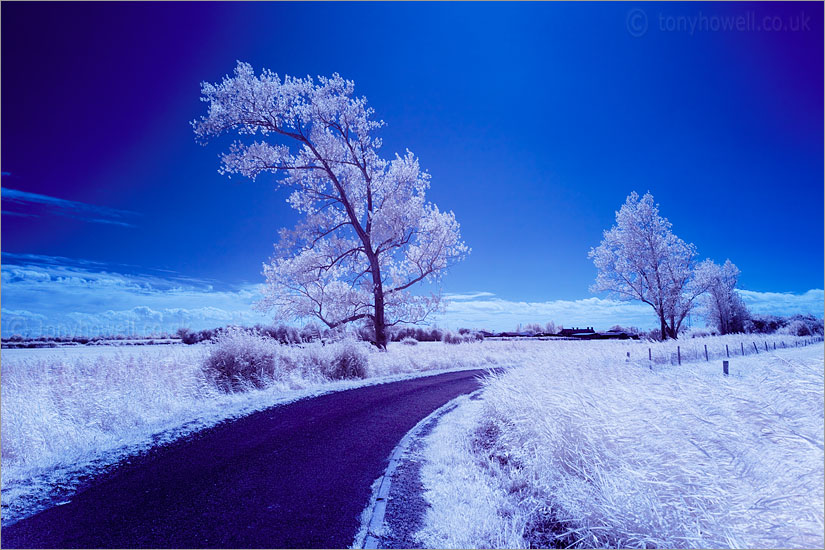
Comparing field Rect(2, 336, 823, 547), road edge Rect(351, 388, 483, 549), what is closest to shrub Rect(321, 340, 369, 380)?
field Rect(2, 336, 823, 547)

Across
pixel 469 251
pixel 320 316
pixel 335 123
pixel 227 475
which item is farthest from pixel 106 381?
pixel 469 251

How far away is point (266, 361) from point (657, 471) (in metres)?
13.0

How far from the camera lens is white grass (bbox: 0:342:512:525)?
→ 19.1ft

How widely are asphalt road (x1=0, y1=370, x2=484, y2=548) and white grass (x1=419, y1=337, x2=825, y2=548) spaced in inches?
46.9

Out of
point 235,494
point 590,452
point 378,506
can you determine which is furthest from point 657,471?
point 235,494

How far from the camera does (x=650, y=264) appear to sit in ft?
108

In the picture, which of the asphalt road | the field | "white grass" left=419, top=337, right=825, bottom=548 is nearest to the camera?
"white grass" left=419, top=337, right=825, bottom=548

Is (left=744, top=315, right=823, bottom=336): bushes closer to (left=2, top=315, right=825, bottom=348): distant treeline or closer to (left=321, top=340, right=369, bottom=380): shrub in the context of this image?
(left=2, top=315, right=825, bottom=348): distant treeline

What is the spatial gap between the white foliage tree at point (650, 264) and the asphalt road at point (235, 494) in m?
30.2

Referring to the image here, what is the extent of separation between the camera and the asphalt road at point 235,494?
4.01 meters

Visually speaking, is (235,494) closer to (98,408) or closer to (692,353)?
(98,408)

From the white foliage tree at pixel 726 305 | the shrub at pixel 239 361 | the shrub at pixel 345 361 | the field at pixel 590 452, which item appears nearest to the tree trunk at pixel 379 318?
the shrub at pixel 345 361

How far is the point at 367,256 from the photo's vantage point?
906 inches

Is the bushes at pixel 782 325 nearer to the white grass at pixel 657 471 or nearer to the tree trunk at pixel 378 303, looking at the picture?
the tree trunk at pixel 378 303
